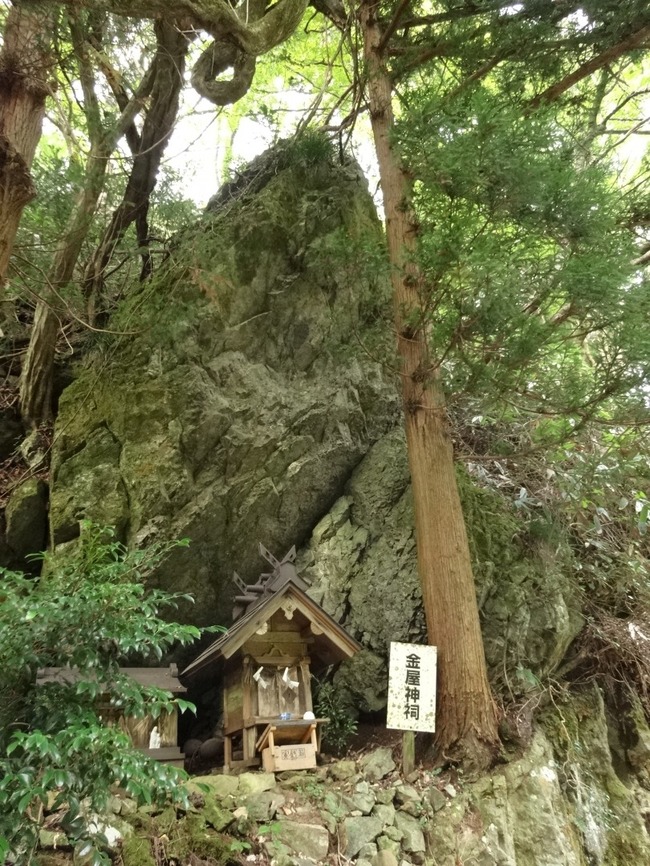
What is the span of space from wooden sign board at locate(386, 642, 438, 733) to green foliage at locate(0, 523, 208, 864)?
199cm

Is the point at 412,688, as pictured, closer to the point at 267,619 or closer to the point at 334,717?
the point at 334,717

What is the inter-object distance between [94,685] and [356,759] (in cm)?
303

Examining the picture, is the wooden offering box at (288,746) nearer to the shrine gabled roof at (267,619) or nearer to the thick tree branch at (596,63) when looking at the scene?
Result: the shrine gabled roof at (267,619)

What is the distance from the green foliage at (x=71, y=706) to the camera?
257 centimetres

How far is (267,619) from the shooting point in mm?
4945

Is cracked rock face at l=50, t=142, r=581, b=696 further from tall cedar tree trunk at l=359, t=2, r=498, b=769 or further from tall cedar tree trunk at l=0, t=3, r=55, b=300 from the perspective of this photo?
tall cedar tree trunk at l=0, t=3, r=55, b=300

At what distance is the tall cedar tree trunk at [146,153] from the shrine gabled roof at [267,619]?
3.97m

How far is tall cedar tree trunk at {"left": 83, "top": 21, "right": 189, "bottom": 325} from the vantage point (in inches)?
230

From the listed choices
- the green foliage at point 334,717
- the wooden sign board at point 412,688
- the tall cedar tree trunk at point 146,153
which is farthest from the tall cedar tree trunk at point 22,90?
the green foliage at point 334,717

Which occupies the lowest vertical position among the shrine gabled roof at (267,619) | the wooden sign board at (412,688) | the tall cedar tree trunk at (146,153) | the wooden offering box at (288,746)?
the wooden offering box at (288,746)

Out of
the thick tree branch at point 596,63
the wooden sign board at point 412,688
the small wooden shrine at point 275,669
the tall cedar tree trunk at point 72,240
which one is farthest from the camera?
the thick tree branch at point 596,63

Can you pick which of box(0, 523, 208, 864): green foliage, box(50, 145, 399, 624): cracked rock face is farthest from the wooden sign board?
box(50, 145, 399, 624): cracked rock face

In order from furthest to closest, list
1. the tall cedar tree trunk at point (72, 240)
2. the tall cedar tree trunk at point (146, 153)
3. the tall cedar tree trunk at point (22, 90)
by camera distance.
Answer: the tall cedar tree trunk at point (146, 153) < the tall cedar tree trunk at point (72, 240) < the tall cedar tree trunk at point (22, 90)

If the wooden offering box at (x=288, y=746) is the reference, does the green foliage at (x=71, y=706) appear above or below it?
above
